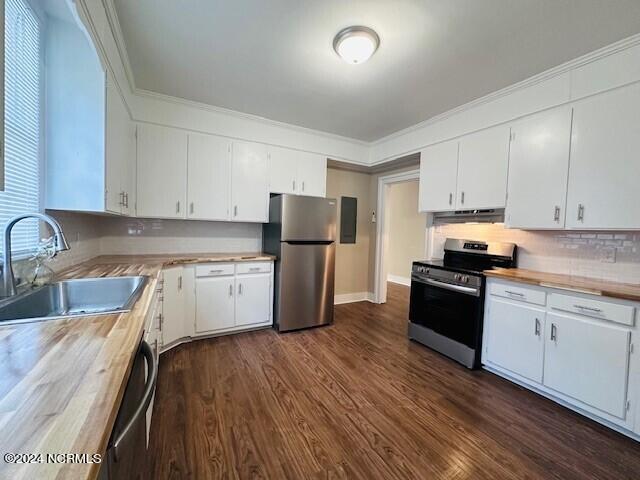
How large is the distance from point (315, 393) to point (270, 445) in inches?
21.8

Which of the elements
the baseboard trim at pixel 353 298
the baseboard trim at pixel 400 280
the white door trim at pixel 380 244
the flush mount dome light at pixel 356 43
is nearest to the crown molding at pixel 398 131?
the white door trim at pixel 380 244

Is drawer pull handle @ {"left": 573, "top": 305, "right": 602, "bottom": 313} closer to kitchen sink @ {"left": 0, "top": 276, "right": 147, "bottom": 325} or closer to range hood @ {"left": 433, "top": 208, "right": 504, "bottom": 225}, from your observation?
range hood @ {"left": 433, "top": 208, "right": 504, "bottom": 225}

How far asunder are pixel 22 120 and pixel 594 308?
362cm

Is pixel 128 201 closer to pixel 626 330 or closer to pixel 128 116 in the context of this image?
pixel 128 116

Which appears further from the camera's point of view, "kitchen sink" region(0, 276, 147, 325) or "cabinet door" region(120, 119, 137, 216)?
"cabinet door" region(120, 119, 137, 216)

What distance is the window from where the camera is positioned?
136cm

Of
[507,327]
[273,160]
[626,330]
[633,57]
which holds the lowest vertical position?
[507,327]

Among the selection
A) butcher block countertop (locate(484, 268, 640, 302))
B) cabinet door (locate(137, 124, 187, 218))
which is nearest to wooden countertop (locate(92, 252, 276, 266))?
cabinet door (locate(137, 124, 187, 218))

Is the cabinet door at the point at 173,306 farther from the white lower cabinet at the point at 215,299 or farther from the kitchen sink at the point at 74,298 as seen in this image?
the kitchen sink at the point at 74,298

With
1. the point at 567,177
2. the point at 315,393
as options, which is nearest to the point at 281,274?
the point at 315,393

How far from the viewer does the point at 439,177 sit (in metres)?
3.10

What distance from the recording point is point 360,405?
196cm

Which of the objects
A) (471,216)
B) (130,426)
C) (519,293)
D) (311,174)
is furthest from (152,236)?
(519,293)

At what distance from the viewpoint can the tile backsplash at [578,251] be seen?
2.08 meters
